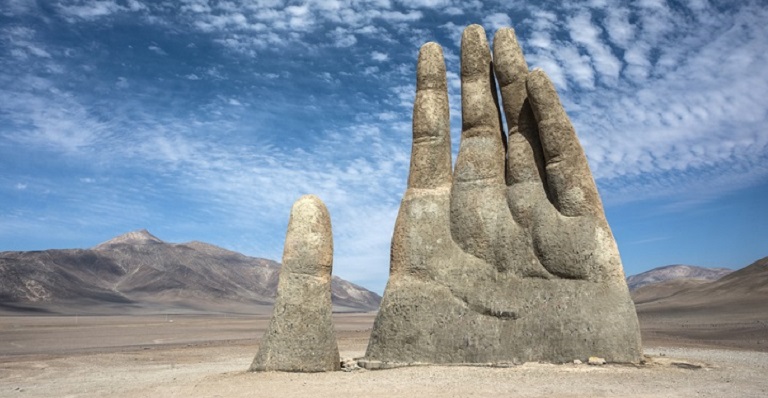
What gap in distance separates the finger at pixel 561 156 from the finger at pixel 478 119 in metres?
1.31

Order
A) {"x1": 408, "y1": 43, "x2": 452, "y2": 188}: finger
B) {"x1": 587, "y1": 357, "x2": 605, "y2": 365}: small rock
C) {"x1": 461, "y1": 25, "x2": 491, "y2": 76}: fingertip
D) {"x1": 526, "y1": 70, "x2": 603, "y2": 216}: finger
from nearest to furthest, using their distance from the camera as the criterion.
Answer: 1. {"x1": 587, "y1": 357, "x2": 605, "y2": 365}: small rock
2. {"x1": 526, "y1": 70, "x2": 603, "y2": 216}: finger
3. {"x1": 408, "y1": 43, "x2": 452, "y2": 188}: finger
4. {"x1": 461, "y1": 25, "x2": 491, "y2": 76}: fingertip

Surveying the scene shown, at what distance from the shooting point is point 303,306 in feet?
41.7

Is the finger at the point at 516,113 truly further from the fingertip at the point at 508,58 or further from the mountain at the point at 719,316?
the mountain at the point at 719,316

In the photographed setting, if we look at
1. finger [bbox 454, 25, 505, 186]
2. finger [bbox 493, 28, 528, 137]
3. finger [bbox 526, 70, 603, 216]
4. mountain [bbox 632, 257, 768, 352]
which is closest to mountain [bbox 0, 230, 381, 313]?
mountain [bbox 632, 257, 768, 352]

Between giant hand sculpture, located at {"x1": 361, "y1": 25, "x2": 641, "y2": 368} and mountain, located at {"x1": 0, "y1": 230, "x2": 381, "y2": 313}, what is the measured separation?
85516 mm

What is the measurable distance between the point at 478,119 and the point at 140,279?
117 meters

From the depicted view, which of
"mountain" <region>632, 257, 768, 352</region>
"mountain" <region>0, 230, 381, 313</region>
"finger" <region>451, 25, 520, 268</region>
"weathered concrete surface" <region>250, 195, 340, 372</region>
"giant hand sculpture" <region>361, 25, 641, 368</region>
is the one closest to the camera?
"giant hand sculpture" <region>361, 25, 641, 368</region>

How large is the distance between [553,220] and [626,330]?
252 centimetres

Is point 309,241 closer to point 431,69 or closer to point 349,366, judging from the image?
point 349,366

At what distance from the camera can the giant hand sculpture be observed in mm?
12305

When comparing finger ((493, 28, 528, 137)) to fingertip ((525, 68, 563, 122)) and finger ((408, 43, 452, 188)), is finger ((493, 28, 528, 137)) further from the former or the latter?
finger ((408, 43, 452, 188))

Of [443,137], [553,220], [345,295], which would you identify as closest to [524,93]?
[443,137]

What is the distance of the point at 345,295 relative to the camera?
533ft

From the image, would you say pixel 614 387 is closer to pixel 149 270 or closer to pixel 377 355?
pixel 377 355
